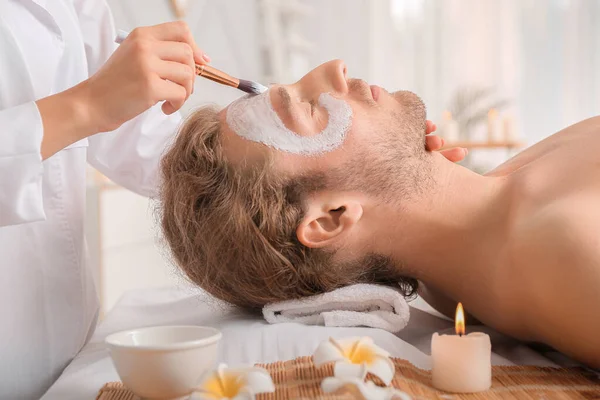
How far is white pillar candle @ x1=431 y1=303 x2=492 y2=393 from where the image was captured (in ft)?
3.40

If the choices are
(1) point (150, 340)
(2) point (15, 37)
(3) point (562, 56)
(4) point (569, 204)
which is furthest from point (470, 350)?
(3) point (562, 56)

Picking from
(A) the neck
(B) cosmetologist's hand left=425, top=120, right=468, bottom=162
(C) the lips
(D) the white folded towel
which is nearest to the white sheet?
(D) the white folded towel

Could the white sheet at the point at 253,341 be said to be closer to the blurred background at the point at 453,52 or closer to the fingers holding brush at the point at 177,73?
the fingers holding brush at the point at 177,73

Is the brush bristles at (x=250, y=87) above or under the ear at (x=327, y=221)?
above

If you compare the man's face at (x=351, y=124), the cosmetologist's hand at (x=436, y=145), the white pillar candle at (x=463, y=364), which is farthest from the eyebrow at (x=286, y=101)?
the white pillar candle at (x=463, y=364)

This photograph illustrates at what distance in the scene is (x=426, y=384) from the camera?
1.09 meters

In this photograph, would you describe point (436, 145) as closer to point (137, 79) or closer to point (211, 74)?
point (211, 74)

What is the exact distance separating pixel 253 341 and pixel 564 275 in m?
0.56

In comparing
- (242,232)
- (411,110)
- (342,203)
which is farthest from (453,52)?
(242,232)

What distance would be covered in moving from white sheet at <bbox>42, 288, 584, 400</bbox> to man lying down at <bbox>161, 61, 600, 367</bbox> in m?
0.06

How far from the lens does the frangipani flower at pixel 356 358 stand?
94 cm

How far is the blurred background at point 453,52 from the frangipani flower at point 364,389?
121 inches

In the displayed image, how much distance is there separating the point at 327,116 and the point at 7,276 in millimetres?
728

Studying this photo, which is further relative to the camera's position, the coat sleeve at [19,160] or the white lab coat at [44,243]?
the white lab coat at [44,243]
